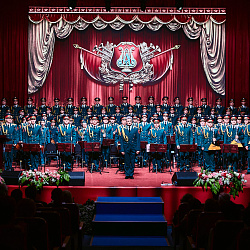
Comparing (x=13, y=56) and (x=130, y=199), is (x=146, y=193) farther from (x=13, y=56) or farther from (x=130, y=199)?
(x=13, y=56)

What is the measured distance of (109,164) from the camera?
12.9 meters

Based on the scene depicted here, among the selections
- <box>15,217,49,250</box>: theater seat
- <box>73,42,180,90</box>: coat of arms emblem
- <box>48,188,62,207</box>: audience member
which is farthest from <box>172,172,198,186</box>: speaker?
<box>73,42,180,90</box>: coat of arms emblem

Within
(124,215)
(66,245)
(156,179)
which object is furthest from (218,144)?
(66,245)

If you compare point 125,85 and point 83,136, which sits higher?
point 125,85

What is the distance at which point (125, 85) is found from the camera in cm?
1858

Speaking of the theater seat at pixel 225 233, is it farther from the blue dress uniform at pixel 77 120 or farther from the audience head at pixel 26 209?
the blue dress uniform at pixel 77 120

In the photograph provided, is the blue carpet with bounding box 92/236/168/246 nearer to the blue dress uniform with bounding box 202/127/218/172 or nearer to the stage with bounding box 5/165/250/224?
the stage with bounding box 5/165/250/224

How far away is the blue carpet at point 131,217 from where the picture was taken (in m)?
7.27

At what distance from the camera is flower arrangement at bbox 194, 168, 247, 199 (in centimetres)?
743

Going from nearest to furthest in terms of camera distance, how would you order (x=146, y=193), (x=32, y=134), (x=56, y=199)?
(x=56, y=199)
(x=146, y=193)
(x=32, y=134)

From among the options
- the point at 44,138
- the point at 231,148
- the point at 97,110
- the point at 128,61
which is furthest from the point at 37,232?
the point at 128,61

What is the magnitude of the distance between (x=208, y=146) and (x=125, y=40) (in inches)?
356

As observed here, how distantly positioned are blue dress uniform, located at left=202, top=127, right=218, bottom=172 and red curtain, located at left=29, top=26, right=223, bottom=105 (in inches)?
285

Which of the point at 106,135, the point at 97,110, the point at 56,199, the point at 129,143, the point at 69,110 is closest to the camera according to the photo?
the point at 56,199
